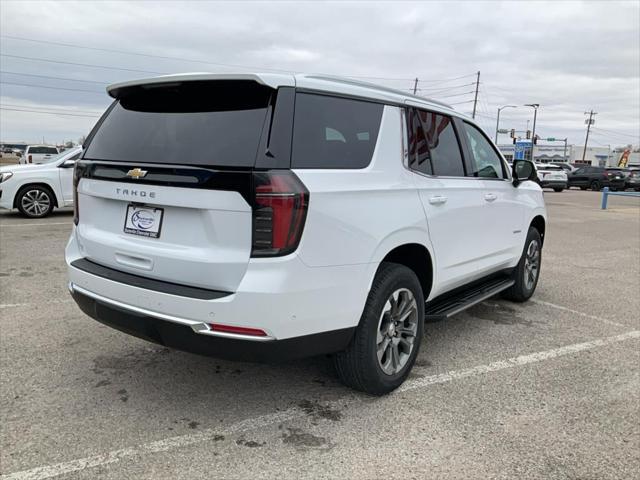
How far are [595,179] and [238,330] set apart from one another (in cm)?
3635

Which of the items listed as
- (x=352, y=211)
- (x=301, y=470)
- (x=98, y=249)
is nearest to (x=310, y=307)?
(x=352, y=211)

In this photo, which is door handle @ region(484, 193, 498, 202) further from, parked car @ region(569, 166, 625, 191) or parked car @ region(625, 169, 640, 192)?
parked car @ region(625, 169, 640, 192)

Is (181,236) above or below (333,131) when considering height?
below

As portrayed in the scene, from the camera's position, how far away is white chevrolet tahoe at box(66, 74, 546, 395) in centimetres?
264

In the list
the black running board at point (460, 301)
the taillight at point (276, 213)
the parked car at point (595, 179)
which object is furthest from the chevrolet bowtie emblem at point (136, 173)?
the parked car at point (595, 179)

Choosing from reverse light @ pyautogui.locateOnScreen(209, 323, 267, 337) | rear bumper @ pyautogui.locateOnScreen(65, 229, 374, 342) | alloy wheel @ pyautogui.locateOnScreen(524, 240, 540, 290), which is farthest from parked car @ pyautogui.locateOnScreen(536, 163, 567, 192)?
reverse light @ pyautogui.locateOnScreen(209, 323, 267, 337)

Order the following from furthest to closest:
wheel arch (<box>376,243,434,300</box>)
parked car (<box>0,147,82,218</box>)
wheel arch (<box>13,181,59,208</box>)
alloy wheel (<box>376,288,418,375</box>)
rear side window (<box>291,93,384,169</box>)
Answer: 1. wheel arch (<box>13,181,59,208</box>)
2. parked car (<box>0,147,82,218</box>)
3. wheel arch (<box>376,243,434,300</box>)
4. alloy wheel (<box>376,288,418,375</box>)
5. rear side window (<box>291,93,384,169</box>)

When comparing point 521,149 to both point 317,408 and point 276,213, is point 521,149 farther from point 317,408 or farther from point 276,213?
point 276,213

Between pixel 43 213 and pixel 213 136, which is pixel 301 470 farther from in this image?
pixel 43 213

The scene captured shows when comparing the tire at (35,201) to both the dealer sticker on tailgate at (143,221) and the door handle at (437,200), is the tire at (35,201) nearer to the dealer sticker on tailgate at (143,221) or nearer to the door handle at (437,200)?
the dealer sticker on tailgate at (143,221)

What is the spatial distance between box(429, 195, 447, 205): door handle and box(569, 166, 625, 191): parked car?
1345 inches

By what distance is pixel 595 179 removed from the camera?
34.0 meters

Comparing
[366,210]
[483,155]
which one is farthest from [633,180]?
[366,210]

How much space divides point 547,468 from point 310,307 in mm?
1443
